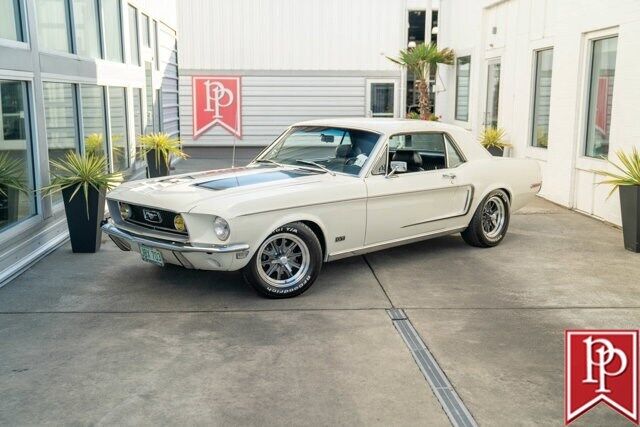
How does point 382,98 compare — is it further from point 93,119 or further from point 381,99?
point 93,119

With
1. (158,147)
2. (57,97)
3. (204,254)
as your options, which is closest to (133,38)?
(158,147)

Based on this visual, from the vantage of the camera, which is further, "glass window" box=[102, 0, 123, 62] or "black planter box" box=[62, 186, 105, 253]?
"glass window" box=[102, 0, 123, 62]

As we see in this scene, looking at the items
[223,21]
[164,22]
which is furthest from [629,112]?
[223,21]

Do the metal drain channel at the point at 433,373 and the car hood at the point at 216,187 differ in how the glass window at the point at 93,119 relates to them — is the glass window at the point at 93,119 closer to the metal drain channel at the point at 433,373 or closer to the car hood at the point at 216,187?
the car hood at the point at 216,187

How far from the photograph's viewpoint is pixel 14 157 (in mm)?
6887

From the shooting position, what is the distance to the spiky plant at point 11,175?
259 inches

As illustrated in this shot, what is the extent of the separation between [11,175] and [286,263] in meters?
3.00

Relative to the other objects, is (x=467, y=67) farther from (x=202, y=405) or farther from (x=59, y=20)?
(x=202, y=405)

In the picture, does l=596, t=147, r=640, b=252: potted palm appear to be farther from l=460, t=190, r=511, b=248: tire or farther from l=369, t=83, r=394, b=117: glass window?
l=369, t=83, r=394, b=117: glass window

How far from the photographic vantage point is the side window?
7.37 metres

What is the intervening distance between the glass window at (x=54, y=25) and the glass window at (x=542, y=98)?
25.0ft

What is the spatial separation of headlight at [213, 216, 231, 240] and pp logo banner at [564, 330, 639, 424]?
108 inches

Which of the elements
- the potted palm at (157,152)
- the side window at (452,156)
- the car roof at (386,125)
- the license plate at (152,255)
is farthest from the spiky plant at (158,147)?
the license plate at (152,255)

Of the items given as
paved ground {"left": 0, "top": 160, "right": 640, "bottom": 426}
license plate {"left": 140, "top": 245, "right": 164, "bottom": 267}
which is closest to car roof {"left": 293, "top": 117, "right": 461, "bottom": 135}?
paved ground {"left": 0, "top": 160, "right": 640, "bottom": 426}
